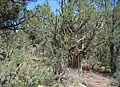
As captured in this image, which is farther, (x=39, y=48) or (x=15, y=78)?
(x=39, y=48)

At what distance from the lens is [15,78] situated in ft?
18.2

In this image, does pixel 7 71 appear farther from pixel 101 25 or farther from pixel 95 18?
pixel 101 25

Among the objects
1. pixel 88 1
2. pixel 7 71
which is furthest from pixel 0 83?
pixel 88 1

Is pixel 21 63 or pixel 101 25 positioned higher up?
pixel 101 25

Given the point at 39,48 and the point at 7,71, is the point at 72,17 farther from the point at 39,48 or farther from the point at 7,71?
the point at 7,71

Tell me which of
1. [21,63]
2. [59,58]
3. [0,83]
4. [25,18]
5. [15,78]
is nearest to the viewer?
[0,83]

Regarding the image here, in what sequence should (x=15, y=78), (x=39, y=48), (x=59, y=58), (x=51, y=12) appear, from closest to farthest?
1. (x=15, y=78)
2. (x=59, y=58)
3. (x=39, y=48)
4. (x=51, y=12)

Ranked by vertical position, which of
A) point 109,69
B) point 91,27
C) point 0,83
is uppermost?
point 91,27

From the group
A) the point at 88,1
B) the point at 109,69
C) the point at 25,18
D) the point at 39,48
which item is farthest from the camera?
the point at 109,69

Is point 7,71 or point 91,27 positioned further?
point 91,27

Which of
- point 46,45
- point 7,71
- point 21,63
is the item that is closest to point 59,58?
point 46,45

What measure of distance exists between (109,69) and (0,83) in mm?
15019

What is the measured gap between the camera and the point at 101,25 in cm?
1507

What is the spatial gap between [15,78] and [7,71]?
9.7 inches
